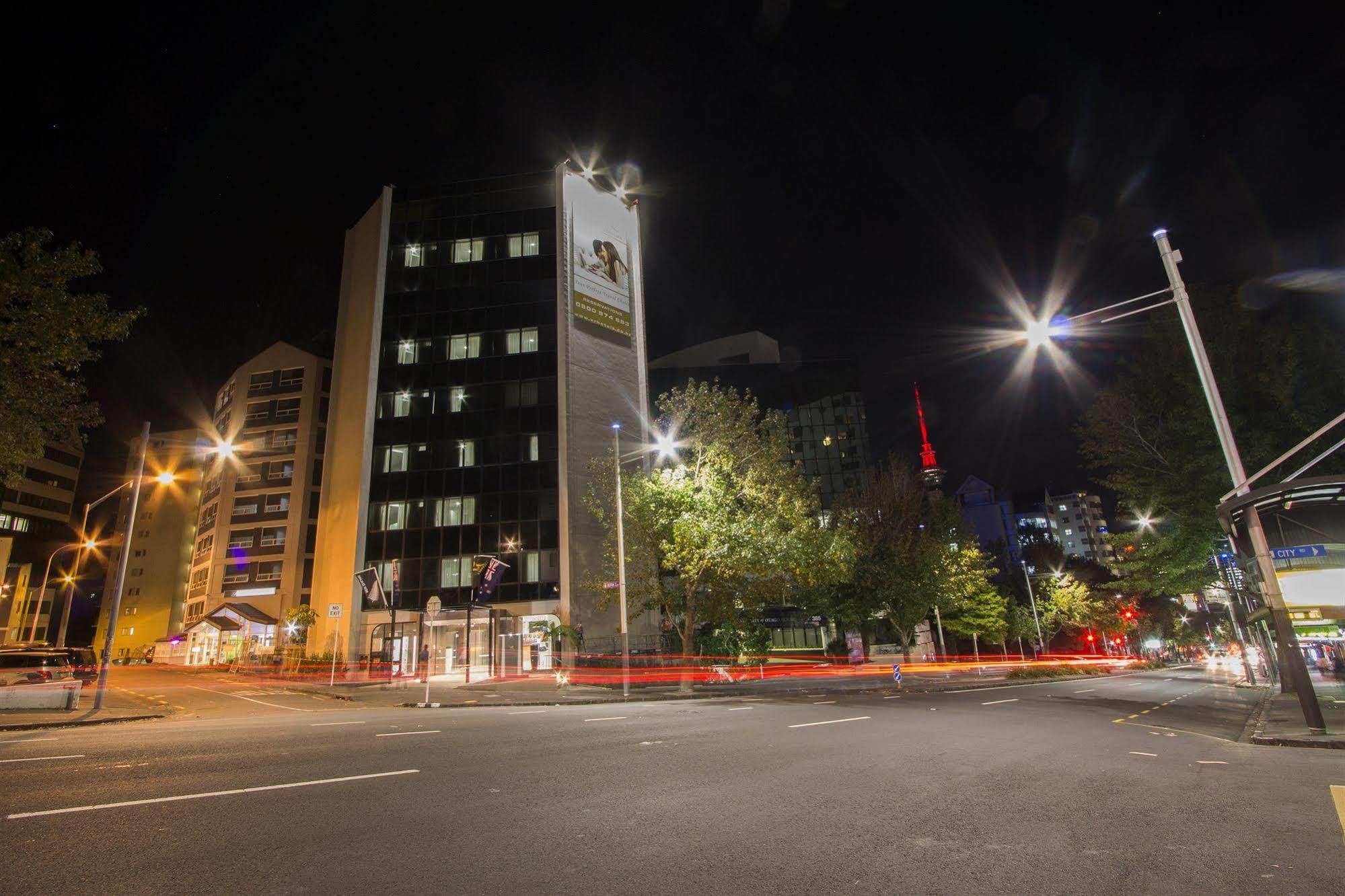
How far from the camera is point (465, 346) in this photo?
47.2m

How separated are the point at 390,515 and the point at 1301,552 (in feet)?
147

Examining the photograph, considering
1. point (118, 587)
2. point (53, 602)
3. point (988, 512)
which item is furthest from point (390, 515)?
point (988, 512)

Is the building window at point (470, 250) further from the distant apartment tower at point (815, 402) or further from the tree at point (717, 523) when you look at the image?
the distant apartment tower at point (815, 402)

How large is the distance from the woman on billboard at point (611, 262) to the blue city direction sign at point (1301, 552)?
142 feet

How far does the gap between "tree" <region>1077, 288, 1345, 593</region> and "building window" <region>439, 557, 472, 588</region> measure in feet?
117

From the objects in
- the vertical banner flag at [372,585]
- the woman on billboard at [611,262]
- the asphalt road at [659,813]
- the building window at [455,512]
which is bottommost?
the asphalt road at [659,813]

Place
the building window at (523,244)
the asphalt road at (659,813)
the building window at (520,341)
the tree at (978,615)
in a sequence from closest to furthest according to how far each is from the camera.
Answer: the asphalt road at (659,813) < the tree at (978,615) < the building window at (520,341) < the building window at (523,244)

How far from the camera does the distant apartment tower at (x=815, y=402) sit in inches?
3329

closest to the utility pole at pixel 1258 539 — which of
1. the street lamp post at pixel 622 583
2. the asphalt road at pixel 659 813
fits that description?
the asphalt road at pixel 659 813

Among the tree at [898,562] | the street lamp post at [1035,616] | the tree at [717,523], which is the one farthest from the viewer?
the street lamp post at [1035,616]

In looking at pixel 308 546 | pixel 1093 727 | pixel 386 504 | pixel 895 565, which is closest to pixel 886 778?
pixel 1093 727

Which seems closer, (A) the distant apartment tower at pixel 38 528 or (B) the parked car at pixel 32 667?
(B) the parked car at pixel 32 667

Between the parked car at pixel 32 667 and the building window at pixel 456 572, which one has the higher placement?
the building window at pixel 456 572

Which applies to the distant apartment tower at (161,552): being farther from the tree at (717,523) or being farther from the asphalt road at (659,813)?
the asphalt road at (659,813)
